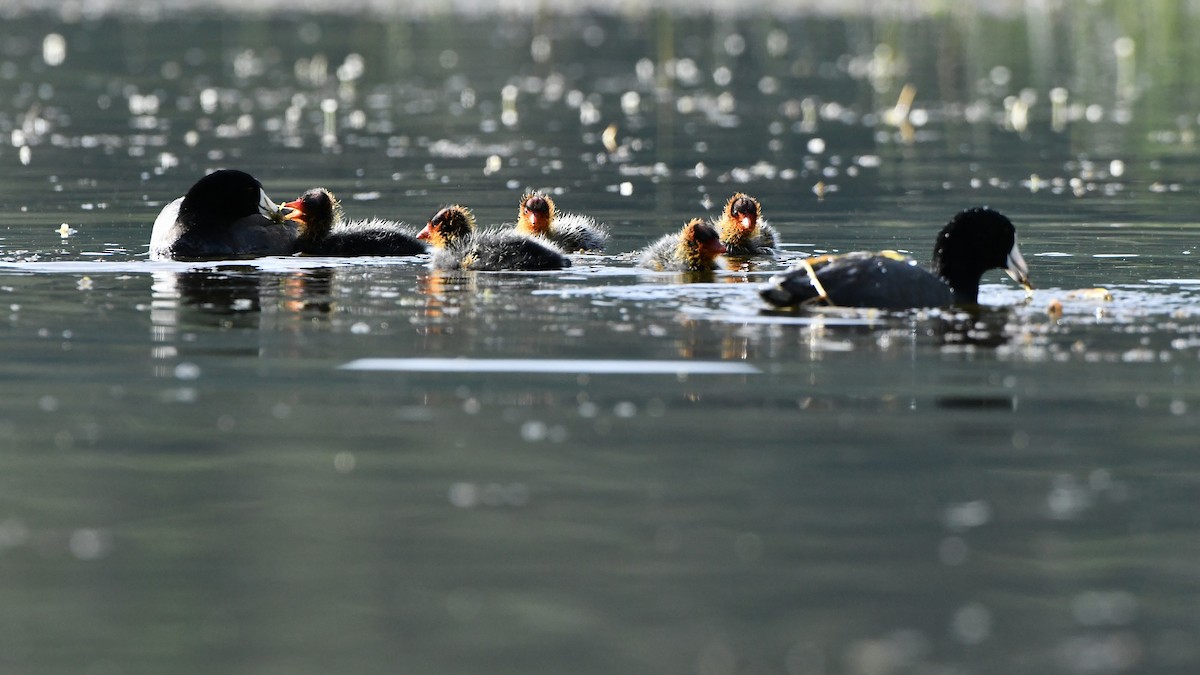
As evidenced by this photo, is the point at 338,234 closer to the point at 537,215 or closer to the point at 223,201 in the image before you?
the point at 223,201

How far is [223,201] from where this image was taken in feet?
43.9

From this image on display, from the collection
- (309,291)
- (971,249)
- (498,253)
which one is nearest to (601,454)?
(971,249)

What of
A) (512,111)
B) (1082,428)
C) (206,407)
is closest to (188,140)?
(512,111)

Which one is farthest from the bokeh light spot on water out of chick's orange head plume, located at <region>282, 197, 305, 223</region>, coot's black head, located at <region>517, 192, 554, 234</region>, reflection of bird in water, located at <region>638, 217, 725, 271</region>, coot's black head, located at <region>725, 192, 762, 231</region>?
reflection of bird in water, located at <region>638, 217, 725, 271</region>

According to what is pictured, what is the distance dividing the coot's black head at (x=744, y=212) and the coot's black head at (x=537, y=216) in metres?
1.23

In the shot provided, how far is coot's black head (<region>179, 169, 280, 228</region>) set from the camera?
43.2 ft

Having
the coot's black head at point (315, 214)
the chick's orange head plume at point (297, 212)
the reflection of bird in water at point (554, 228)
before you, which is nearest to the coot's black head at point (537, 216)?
the reflection of bird in water at point (554, 228)

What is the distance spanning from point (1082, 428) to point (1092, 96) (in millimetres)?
20371

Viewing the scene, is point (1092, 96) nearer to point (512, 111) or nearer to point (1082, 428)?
point (512, 111)

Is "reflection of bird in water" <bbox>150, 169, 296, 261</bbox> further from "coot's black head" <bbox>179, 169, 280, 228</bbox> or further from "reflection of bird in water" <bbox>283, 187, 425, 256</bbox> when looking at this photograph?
"reflection of bird in water" <bbox>283, 187, 425, 256</bbox>

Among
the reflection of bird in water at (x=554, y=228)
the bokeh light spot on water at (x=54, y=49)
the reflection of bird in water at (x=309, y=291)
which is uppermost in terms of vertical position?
the bokeh light spot on water at (x=54, y=49)

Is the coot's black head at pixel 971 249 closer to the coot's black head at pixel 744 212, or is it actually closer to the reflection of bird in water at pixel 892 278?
the reflection of bird in water at pixel 892 278

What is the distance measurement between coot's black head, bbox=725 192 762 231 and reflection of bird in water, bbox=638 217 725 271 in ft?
2.52

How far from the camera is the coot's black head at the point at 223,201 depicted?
13.2 m
